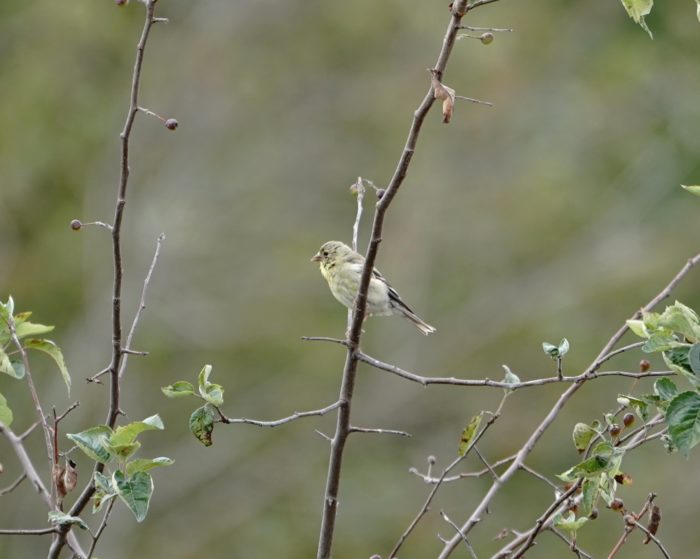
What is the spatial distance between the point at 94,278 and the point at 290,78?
11.3 feet

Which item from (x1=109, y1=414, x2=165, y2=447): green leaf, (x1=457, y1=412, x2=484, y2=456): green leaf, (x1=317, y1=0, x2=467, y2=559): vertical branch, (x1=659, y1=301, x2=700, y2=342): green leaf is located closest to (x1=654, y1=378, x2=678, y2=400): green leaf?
(x1=659, y1=301, x2=700, y2=342): green leaf

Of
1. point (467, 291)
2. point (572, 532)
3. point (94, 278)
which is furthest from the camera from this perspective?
point (467, 291)

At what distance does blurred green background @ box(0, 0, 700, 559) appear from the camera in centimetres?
1356

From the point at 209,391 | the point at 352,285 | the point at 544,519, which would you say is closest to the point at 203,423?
the point at 209,391

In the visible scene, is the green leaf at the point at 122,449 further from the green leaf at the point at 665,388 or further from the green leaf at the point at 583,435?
the green leaf at the point at 665,388

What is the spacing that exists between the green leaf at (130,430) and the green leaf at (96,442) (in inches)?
1.3

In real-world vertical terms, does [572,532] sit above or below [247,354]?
above

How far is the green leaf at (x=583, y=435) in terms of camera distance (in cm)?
271

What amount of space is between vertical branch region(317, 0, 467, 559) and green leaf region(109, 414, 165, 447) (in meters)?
0.57

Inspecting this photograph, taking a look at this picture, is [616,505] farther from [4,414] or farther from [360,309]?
[4,414]

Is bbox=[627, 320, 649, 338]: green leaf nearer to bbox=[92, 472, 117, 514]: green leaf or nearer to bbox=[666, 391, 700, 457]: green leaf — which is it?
bbox=[666, 391, 700, 457]: green leaf

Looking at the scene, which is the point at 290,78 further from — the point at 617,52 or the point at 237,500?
the point at 237,500

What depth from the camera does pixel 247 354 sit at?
14.1 meters

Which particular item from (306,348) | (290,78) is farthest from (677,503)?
(290,78)
